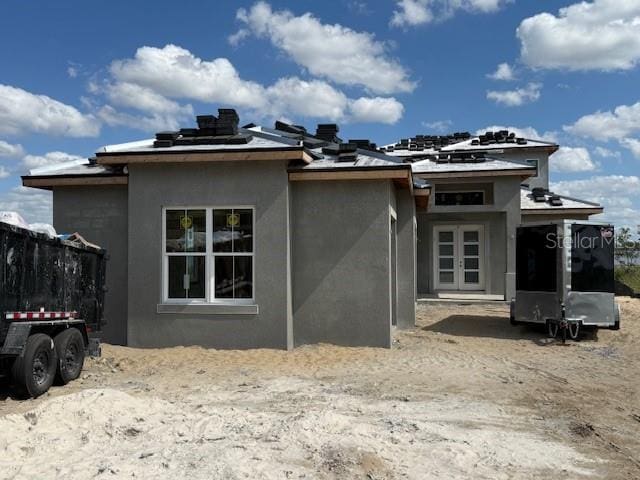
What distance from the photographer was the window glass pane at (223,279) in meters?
11.1

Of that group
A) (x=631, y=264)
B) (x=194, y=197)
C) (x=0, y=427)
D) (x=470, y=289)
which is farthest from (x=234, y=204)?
(x=631, y=264)

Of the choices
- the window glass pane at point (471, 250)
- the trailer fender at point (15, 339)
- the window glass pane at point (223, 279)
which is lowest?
the trailer fender at point (15, 339)

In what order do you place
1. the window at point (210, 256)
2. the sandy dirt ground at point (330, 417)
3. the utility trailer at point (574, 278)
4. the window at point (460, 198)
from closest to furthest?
the sandy dirt ground at point (330, 417), the window at point (210, 256), the utility trailer at point (574, 278), the window at point (460, 198)

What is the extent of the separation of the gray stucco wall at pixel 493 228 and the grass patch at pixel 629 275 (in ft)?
32.7

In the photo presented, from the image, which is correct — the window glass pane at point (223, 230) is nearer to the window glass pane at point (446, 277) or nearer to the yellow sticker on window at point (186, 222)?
the yellow sticker on window at point (186, 222)

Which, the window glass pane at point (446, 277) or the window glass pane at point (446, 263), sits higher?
the window glass pane at point (446, 263)

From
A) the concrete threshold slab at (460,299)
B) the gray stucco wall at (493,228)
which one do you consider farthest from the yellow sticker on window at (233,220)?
the gray stucco wall at (493,228)

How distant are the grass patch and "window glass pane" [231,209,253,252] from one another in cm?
2125

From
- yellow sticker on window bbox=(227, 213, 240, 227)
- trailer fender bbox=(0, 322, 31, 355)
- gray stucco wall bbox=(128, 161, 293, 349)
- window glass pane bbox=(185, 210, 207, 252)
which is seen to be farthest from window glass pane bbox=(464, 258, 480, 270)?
trailer fender bbox=(0, 322, 31, 355)

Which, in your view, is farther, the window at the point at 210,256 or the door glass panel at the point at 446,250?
the door glass panel at the point at 446,250

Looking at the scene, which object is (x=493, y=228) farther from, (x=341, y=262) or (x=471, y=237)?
(x=341, y=262)

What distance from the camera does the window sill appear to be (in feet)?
35.6

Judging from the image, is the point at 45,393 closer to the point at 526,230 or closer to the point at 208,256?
the point at 208,256

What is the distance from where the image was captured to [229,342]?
10.9 meters
